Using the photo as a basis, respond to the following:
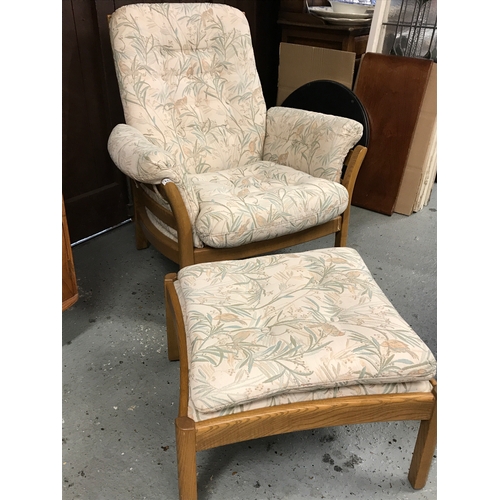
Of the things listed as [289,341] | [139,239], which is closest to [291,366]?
[289,341]

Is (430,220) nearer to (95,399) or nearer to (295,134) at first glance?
(295,134)

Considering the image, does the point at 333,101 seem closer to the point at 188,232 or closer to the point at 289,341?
the point at 188,232

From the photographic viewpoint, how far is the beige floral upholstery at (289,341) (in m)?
0.92

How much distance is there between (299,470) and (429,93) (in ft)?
5.66

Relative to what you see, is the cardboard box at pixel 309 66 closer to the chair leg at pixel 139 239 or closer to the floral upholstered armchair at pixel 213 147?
the floral upholstered armchair at pixel 213 147

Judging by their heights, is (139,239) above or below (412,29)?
below

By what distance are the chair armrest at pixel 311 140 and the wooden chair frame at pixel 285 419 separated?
0.94m

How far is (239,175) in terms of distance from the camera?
72.4 inches

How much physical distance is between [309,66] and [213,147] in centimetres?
93

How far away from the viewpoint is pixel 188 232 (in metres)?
1.46

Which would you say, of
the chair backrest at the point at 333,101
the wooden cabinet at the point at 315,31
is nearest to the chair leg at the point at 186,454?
the chair backrest at the point at 333,101

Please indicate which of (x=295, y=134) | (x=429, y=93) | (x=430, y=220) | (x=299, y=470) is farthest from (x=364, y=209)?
→ (x=299, y=470)

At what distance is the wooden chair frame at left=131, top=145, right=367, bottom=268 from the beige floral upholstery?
0.28m

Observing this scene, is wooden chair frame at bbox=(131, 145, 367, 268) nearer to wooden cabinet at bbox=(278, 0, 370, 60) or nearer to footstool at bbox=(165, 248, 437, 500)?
footstool at bbox=(165, 248, 437, 500)
